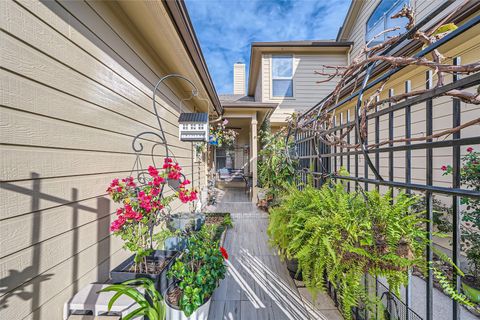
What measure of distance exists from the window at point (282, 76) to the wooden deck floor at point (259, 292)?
18.0 ft

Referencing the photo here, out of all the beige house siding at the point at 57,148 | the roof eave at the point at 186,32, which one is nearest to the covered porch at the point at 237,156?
the roof eave at the point at 186,32

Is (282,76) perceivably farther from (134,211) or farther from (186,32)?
(134,211)

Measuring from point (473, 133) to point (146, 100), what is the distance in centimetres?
421

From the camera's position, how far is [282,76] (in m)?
6.93

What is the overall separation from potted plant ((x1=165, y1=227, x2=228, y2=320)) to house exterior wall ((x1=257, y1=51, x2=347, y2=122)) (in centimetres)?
585

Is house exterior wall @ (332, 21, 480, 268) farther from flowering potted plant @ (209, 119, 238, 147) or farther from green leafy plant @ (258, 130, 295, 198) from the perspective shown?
flowering potted plant @ (209, 119, 238, 147)

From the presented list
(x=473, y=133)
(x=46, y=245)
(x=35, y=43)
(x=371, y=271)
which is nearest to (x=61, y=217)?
(x=46, y=245)

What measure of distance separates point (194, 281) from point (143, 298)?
1.13 feet

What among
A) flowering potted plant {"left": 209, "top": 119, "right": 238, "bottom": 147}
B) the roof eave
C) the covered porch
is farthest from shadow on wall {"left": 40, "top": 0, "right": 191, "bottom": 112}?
the covered porch

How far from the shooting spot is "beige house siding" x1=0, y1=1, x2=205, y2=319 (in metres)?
1.01

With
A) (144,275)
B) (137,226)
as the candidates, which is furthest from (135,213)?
(144,275)

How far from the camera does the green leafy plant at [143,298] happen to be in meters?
1.17

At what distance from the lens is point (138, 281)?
4.65ft

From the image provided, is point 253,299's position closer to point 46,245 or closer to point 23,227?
point 46,245
